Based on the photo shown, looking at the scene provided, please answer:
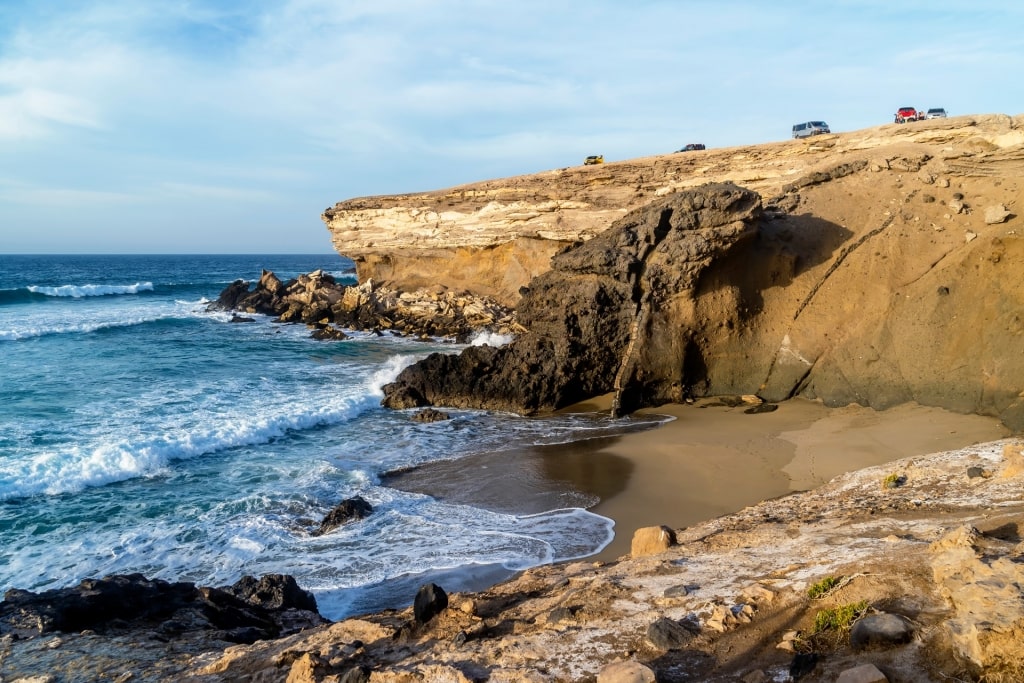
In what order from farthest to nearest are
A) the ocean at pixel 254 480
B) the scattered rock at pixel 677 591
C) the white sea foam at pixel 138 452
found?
the white sea foam at pixel 138 452 < the ocean at pixel 254 480 < the scattered rock at pixel 677 591

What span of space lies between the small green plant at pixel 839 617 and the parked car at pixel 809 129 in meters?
21.5

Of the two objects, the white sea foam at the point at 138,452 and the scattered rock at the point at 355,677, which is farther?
the white sea foam at the point at 138,452

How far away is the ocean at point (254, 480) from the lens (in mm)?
7148

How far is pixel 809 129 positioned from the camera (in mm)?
22391

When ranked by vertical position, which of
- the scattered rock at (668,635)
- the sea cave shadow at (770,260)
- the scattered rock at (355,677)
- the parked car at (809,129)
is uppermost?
the parked car at (809,129)

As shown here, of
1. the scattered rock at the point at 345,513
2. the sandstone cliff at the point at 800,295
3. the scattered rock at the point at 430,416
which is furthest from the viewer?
the scattered rock at the point at 430,416

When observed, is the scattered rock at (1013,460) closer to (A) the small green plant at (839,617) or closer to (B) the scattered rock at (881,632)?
(A) the small green plant at (839,617)

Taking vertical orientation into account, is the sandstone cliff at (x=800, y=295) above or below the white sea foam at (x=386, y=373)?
above

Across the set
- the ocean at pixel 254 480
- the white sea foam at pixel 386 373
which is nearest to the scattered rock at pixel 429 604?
the ocean at pixel 254 480

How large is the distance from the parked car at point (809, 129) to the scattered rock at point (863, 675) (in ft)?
72.8

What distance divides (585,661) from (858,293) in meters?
10.5

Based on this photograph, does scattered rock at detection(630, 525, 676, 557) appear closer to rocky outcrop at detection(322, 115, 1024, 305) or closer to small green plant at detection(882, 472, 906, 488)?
small green plant at detection(882, 472, 906, 488)

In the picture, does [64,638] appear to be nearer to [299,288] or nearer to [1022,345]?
[1022,345]

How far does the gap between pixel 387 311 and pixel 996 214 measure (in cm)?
1949
